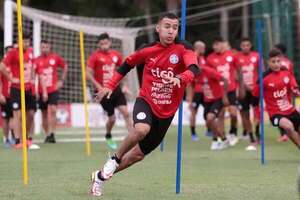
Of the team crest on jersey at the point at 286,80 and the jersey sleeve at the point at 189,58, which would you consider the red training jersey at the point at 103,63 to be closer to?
the team crest on jersey at the point at 286,80

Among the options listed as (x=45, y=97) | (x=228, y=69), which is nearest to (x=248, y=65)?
(x=228, y=69)

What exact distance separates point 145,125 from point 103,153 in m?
6.32

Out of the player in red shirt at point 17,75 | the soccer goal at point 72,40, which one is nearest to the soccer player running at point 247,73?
the player in red shirt at point 17,75

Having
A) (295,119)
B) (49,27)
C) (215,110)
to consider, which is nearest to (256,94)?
(295,119)

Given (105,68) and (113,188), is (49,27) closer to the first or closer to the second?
(105,68)

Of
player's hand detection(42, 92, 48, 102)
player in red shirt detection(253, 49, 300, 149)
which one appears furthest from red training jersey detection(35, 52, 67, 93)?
player in red shirt detection(253, 49, 300, 149)

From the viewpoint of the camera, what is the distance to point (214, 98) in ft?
57.1

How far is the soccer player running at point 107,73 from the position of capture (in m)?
16.7

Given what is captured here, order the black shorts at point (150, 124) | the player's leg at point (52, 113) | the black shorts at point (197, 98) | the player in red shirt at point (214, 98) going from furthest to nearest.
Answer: the black shorts at point (197, 98), the player's leg at point (52, 113), the player in red shirt at point (214, 98), the black shorts at point (150, 124)

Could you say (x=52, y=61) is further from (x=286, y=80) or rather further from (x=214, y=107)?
(x=286, y=80)

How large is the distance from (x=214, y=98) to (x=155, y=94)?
7876 millimetres

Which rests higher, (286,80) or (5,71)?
(5,71)

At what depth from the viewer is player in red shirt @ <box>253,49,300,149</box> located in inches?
551

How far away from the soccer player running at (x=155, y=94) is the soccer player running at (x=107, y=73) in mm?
6902
